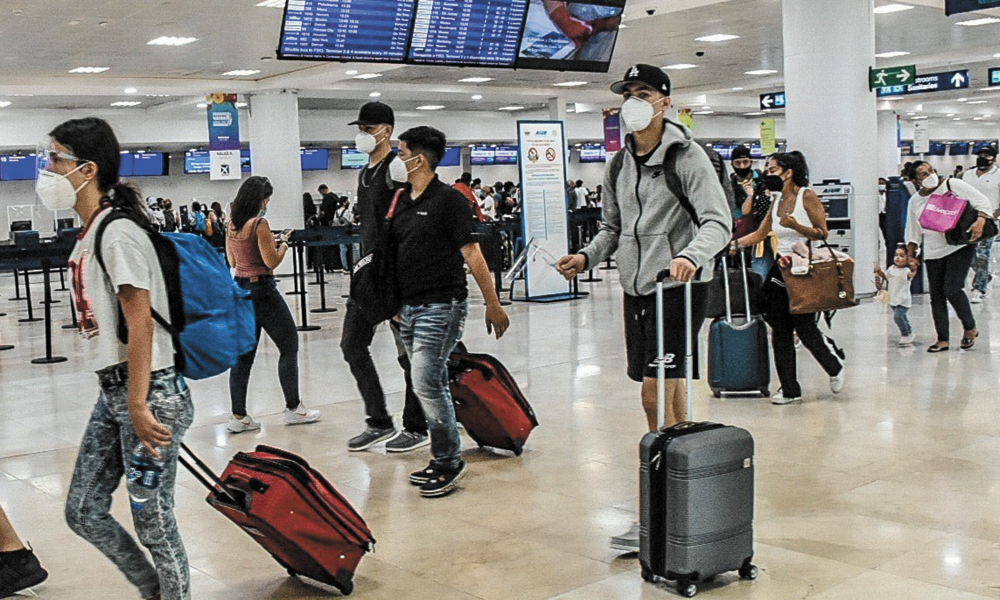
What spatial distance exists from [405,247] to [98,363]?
2315 mm

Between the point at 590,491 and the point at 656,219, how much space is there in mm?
1601

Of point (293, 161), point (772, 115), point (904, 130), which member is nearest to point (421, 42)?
point (293, 161)

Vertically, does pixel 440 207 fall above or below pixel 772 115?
below

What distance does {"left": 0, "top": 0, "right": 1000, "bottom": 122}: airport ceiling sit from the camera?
1424cm

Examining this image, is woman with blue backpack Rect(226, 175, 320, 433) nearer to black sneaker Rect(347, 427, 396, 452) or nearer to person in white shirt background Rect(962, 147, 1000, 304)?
black sneaker Rect(347, 427, 396, 452)

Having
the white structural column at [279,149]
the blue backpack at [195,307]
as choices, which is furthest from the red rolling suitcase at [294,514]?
the white structural column at [279,149]

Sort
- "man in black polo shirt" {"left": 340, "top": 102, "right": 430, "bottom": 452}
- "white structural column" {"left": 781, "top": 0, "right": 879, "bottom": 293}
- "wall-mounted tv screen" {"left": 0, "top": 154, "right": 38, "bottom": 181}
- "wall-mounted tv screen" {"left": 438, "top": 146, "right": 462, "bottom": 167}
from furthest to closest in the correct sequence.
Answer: "wall-mounted tv screen" {"left": 438, "top": 146, "right": 462, "bottom": 167} → "wall-mounted tv screen" {"left": 0, "top": 154, "right": 38, "bottom": 181} → "white structural column" {"left": 781, "top": 0, "right": 879, "bottom": 293} → "man in black polo shirt" {"left": 340, "top": 102, "right": 430, "bottom": 452}

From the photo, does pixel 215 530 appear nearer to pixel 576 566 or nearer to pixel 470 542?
pixel 470 542

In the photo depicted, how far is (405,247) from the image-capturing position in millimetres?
5301

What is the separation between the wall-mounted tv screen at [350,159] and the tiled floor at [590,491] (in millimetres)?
25078

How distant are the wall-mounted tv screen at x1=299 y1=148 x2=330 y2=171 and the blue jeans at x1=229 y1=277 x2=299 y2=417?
2626 centimetres

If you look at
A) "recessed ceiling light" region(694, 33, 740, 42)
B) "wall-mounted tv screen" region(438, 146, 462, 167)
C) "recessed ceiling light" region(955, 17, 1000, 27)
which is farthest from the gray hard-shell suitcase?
"wall-mounted tv screen" region(438, 146, 462, 167)

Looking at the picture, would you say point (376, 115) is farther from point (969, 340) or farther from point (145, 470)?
point (969, 340)

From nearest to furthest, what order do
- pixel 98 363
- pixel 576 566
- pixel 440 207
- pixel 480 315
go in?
1. pixel 98 363
2. pixel 576 566
3. pixel 440 207
4. pixel 480 315
